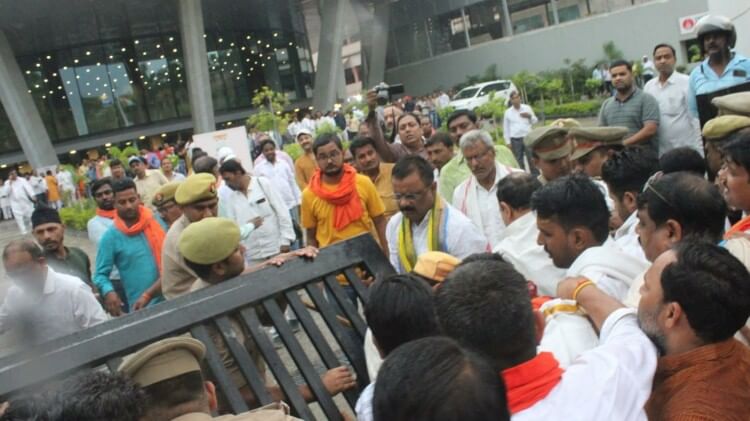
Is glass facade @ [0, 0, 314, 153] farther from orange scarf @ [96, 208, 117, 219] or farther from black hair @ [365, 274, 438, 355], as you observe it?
black hair @ [365, 274, 438, 355]

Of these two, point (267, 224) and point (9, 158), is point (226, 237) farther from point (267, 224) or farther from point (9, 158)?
point (9, 158)

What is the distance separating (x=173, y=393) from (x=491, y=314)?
3.11ft

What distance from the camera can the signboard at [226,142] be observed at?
44.8 ft

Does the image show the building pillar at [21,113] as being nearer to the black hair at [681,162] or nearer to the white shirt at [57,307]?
the white shirt at [57,307]

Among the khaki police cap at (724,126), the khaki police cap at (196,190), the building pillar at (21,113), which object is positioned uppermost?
the building pillar at (21,113)

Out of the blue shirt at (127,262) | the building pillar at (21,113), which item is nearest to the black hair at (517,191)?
the blue shirt at (127,262)

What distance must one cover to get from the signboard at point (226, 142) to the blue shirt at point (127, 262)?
8206 mm

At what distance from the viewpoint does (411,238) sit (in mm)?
4027

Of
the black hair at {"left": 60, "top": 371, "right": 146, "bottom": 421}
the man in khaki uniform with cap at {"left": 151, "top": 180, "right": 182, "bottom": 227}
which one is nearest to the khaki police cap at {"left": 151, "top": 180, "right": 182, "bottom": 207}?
the man in khaki uniform with cap at {"left": 151, "top": 180, "right": 182, "bottom": 227}

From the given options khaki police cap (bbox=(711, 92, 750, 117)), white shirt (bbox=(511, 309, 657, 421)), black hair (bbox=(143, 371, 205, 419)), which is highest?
khaki police cap (bbox=(711, 92, 750, 117))

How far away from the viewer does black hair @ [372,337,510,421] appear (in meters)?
1.50

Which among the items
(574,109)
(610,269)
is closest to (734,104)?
(610,269)

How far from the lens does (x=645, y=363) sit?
1.87m

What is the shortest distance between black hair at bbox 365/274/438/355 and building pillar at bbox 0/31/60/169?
2997cm
